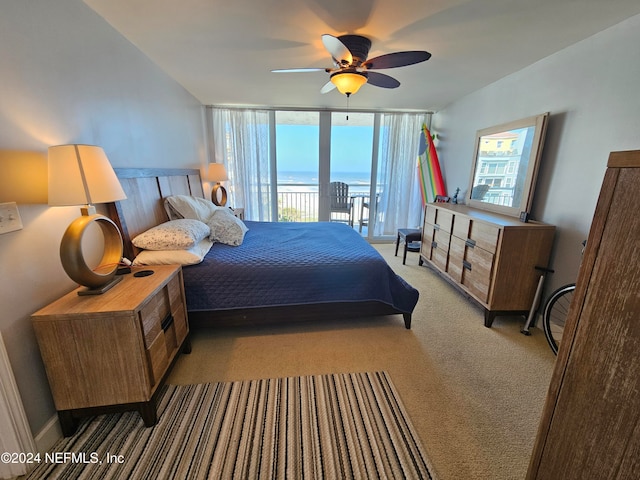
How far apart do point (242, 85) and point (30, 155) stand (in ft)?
8.15

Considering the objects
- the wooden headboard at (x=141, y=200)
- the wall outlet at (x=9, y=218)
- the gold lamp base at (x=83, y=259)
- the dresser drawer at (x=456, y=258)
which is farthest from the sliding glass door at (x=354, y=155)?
the wall outlet at (x=9, y=218)

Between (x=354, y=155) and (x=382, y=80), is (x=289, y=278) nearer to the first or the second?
(x=382, y=80)

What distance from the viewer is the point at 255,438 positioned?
1.42 metres

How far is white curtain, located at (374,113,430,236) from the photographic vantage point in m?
4.59

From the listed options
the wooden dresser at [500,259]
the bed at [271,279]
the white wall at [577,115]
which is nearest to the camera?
the white wall at [577,115]

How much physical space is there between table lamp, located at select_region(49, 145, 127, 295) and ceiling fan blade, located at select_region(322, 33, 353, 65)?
1503 mm

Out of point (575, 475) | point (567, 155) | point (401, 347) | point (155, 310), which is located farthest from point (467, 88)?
point (155, 310)

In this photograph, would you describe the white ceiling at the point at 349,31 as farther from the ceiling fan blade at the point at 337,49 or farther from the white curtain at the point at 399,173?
the white curtain at the point at 399,173

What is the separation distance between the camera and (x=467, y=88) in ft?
10.9

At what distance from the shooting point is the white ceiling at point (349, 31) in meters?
1.70

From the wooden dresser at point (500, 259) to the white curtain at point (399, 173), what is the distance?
203 cm

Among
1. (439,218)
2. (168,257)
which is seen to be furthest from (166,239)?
(439,218)

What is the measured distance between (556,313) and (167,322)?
3.06 meters

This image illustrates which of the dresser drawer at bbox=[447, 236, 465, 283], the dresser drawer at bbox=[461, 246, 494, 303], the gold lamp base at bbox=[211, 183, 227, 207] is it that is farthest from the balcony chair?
the dresser drawer at bbox=[461, 246, 494, 303]
